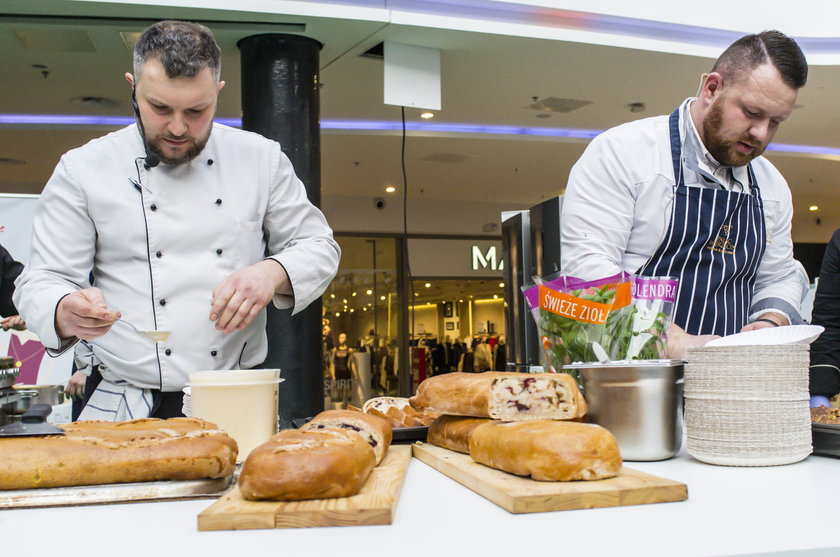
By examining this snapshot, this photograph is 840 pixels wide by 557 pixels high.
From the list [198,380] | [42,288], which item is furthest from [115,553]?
[42,288]

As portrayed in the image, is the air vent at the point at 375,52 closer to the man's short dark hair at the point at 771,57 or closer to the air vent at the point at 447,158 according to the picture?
the air vent at the point at 447,158

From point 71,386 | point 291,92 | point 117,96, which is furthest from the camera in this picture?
point 117,96

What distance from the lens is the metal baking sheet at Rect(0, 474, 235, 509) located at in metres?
0.94

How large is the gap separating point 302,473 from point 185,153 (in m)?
1.06

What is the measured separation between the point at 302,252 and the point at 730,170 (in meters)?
1.11

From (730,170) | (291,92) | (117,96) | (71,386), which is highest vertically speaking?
(117,96)

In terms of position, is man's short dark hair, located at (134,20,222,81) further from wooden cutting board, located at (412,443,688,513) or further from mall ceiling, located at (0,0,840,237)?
mall ceiling, located at (0,0,840,237)

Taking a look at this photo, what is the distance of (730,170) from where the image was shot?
1.98 meters

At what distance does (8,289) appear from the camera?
4.01 m

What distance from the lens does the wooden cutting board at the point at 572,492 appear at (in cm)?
88

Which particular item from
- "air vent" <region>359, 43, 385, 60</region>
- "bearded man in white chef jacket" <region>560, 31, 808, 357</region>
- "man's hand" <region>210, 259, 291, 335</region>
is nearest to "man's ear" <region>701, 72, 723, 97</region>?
"bearded man in white chef jacket" <region>560, 31, 808, 357</region>

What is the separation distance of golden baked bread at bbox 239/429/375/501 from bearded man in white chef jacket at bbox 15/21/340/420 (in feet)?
2.16


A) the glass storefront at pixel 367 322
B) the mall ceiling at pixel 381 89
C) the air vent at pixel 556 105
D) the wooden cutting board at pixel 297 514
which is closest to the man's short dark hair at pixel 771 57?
the wooden cutting board at pixel 297 514

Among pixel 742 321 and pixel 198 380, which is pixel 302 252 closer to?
pixel 198 380
